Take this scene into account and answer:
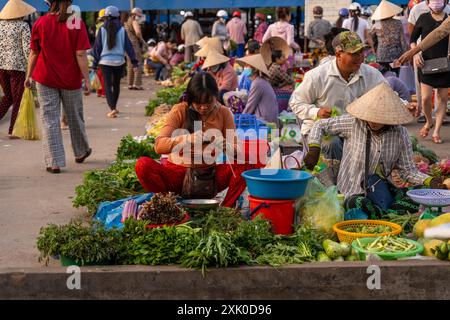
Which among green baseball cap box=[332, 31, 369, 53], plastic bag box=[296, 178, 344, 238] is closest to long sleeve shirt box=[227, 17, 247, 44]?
green baseball cap box=[332, 31, 369, 53]

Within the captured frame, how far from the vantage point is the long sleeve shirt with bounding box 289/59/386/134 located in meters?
7.39

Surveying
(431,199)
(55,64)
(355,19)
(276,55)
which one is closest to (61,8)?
(55,64)

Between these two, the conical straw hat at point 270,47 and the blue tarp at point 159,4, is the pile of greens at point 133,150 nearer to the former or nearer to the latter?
the conical straw hat at point 270,47

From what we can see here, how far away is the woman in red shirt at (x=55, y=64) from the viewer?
29.5 ft

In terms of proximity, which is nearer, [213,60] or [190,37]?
[213,60]

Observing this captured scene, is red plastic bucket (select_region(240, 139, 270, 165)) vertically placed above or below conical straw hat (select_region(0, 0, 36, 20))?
below

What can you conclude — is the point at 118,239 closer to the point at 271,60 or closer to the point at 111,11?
the point at 271,60

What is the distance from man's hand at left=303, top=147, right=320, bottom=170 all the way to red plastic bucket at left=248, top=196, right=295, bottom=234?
602 millimetres

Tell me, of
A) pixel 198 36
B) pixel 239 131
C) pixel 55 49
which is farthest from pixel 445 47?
pixel 198 36

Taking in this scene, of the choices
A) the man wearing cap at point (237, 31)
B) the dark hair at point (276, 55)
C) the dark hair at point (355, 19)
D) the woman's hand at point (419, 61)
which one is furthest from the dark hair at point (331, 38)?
the man wearing cap at point (237, 31)

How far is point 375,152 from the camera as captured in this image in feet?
21.1

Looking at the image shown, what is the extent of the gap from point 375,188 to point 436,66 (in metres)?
4.91

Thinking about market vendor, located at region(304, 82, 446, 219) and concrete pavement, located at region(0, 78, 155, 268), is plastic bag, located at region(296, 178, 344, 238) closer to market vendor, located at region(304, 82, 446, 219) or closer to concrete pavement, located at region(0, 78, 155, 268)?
market vendor, located at region(304, 82, 446, 219)

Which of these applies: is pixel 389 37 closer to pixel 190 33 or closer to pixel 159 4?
pixel 190 33
